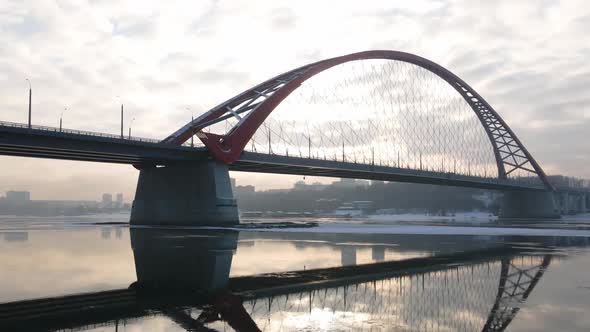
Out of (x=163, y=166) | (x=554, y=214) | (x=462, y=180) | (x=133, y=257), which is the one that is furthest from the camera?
(x=554, y=214)

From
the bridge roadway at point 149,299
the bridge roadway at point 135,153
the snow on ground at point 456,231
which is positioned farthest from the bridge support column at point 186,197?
the bridge roadway at point 149,299

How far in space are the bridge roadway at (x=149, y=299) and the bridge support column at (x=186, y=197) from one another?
1487 inches

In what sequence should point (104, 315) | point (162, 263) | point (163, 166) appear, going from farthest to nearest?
point (163, 166) < point (162, 263) < point (104, 315)

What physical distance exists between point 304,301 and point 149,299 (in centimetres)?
388

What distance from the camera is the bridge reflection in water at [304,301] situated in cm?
1088

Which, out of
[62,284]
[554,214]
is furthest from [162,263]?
[554,214]

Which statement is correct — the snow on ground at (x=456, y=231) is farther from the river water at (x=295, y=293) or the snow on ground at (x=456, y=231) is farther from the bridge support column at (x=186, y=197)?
the river water at (x=295, y=293)

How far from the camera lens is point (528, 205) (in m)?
122

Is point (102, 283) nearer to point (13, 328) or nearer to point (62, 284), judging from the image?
point (62, 284)

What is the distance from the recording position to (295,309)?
40.5 ft

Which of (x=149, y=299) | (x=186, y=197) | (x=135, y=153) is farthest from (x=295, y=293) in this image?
(x=186, y=197)

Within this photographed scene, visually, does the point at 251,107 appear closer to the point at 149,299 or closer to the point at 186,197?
the point at 186,197

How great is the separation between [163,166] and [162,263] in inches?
1671

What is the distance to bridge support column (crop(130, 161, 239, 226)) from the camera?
2244 inches
